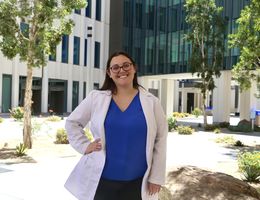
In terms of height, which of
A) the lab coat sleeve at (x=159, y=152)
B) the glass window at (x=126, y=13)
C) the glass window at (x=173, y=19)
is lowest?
the lab coat sleeve at (x=159, y=152)

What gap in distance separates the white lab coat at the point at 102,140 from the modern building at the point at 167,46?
32.0 meters

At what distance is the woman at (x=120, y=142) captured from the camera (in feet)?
→ 10.8

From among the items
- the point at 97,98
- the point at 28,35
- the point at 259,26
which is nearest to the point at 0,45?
the point at 28,35

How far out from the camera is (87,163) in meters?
3.47

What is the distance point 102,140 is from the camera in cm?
335

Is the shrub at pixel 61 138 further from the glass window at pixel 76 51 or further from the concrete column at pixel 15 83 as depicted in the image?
the glass window at pixel 76 51

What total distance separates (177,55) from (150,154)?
37.9m

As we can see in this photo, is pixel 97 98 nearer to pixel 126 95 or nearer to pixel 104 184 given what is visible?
pixel 126 95

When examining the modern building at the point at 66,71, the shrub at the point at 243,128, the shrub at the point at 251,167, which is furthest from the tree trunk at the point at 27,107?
the modern building at the point at 66,71

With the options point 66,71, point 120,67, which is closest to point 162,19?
point 66,71

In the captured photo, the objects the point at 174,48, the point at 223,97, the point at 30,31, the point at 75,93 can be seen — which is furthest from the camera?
the point at 75,93

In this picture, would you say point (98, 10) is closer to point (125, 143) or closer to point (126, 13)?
point (126, 13)

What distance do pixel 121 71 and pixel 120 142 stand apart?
565mm

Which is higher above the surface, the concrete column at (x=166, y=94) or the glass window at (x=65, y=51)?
the glass window at (x=65, y=51)
